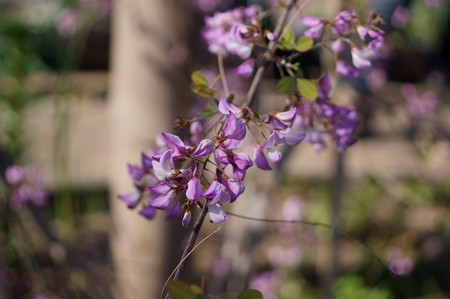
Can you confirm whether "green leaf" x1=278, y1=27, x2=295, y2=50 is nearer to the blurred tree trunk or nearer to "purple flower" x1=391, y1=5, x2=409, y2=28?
the blurred tree trunk

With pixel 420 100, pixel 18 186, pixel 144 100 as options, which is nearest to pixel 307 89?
pixel 18 186

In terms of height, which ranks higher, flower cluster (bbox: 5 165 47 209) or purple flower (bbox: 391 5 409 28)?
flower cluster (bbox: 5 165 47 209)

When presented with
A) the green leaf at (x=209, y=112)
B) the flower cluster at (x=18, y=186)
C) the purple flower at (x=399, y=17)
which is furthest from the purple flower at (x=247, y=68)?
the purple flower at (x=399, y=17)

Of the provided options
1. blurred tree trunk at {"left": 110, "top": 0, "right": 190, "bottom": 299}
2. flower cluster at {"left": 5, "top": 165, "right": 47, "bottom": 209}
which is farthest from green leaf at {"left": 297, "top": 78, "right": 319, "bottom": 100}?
blurred tree trunk at {"left": 110, "top": 0, "right": 190, "bottom": 299}

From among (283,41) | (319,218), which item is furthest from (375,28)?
(319,218)

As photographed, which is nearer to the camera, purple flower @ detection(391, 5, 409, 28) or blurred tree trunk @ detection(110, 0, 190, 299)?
blurred tree trunk @ detection(110, 0, 190, 299)

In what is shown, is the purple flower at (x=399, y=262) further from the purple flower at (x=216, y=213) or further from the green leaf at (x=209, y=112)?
the purple flower at (x=216, y=213)

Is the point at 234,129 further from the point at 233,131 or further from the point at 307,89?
the point at 307,89

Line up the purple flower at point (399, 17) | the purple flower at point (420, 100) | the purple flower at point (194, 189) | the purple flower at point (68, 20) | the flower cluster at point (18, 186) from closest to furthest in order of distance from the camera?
the purple flower at point (194, 189) < the flower cluster at point (18, 186) < the purple flower at point (399, 17) < the purple flower at point (420, 100) < the purple flower at point (68, 20)
